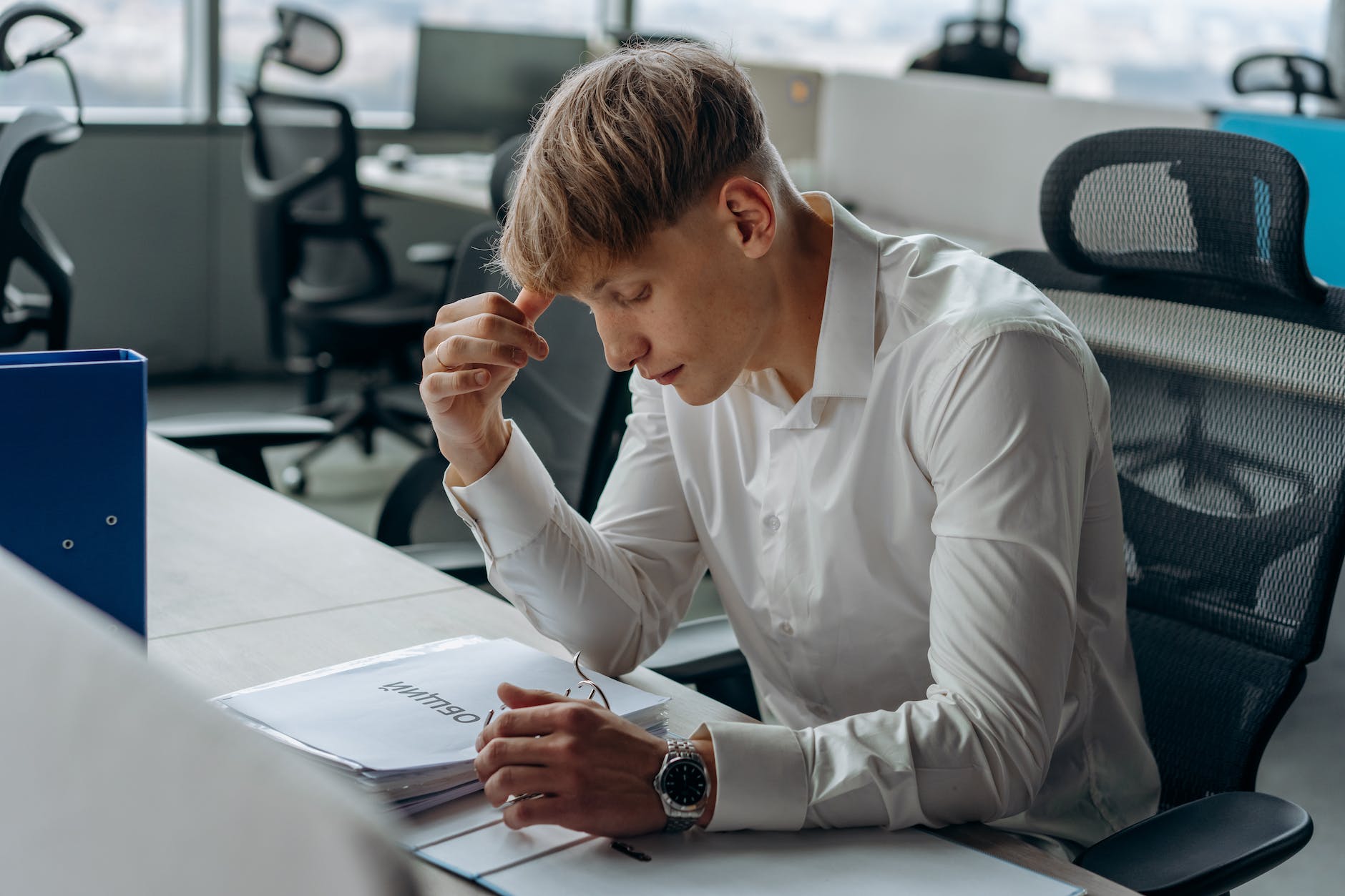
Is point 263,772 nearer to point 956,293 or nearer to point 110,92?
point 956,293

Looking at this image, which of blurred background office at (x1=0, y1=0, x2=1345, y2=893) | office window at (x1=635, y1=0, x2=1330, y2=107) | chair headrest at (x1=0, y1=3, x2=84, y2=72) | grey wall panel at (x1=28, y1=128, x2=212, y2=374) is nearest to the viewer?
chair headrest at (x1=0, y1=3, x2=84, y2=72)

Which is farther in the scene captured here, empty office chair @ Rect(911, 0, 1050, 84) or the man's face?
empty office chair @ Rect(911, 0, 1050, 84)

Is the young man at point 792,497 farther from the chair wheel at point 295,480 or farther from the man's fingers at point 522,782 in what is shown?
the chair wheel at point 295,480

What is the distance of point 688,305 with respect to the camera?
1072 mm

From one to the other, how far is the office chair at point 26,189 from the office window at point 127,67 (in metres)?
2.30

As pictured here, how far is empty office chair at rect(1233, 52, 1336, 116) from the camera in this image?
454 cm

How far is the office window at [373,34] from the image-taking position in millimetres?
5051

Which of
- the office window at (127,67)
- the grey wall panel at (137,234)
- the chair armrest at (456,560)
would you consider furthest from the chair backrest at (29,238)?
the office window at (127,67)

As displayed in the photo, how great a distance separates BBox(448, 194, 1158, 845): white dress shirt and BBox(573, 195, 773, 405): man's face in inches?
3.1

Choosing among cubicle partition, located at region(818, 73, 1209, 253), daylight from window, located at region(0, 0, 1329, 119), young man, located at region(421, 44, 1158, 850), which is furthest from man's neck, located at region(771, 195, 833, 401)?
daylight from window, located at region(0, 0, 1329, 119)

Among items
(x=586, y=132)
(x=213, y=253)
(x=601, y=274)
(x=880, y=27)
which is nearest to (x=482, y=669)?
(x=601, y=274)

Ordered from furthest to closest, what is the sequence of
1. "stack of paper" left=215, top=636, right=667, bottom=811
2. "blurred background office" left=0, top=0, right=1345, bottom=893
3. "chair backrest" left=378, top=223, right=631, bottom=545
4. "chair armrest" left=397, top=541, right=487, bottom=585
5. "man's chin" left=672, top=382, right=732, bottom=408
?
1. "blurred background office" left=0, top=0, right=1345, bottom=893
2. "chair backrest" left=378, top=223, right=631, bottom=545
3. "chair armrest" left=397, top=541, right=487, bottom=585
4. "man's chin" left=672, top=382, right=732, bottom=408
5. "stack of paper" left=215, top=636, right=667, bottom=811

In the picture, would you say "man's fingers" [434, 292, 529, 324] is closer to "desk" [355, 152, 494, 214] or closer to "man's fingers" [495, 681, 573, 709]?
"man's fingers" [495, 681, 573, 709]

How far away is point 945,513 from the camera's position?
3.31 ft
